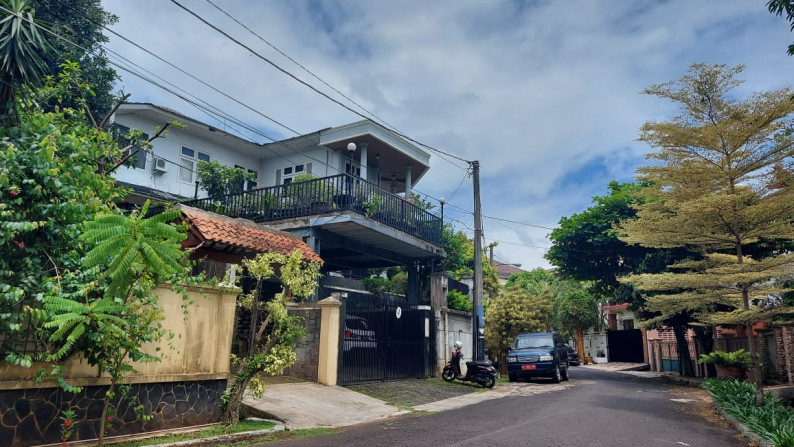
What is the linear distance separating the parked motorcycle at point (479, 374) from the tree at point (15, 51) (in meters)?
14.1

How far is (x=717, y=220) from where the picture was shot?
12.9 metres

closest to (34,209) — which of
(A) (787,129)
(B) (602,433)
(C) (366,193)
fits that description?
→ (B) (602,433)

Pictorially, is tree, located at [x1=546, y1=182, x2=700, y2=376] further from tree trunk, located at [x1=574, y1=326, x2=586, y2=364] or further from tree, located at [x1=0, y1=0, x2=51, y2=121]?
tree, located at [x1=0, y1=0, x2=51, y2=121]

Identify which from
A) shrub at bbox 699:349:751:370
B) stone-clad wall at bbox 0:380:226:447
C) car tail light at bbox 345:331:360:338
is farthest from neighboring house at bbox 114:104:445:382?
shrub at bbox 699:349:751:370

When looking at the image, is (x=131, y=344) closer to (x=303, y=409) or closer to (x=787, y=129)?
(x=303, y=409)

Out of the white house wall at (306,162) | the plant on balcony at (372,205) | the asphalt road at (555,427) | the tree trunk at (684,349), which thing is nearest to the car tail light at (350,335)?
the asphalt road at (555,427)

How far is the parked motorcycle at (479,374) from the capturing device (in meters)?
17.2

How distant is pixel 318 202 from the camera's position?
16000mm

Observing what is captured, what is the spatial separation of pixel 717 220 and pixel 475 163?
917cm

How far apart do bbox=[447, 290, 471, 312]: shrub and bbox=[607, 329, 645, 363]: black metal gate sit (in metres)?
23.1

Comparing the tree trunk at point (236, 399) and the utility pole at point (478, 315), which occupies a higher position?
the utility pole at point (478, 315)

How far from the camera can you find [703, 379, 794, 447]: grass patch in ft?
23.9

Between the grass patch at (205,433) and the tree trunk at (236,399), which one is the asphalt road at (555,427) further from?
the tree trunk at (236,399)

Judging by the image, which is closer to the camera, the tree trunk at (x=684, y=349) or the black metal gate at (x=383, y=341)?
the black metal gate at (x=383, y=341)
